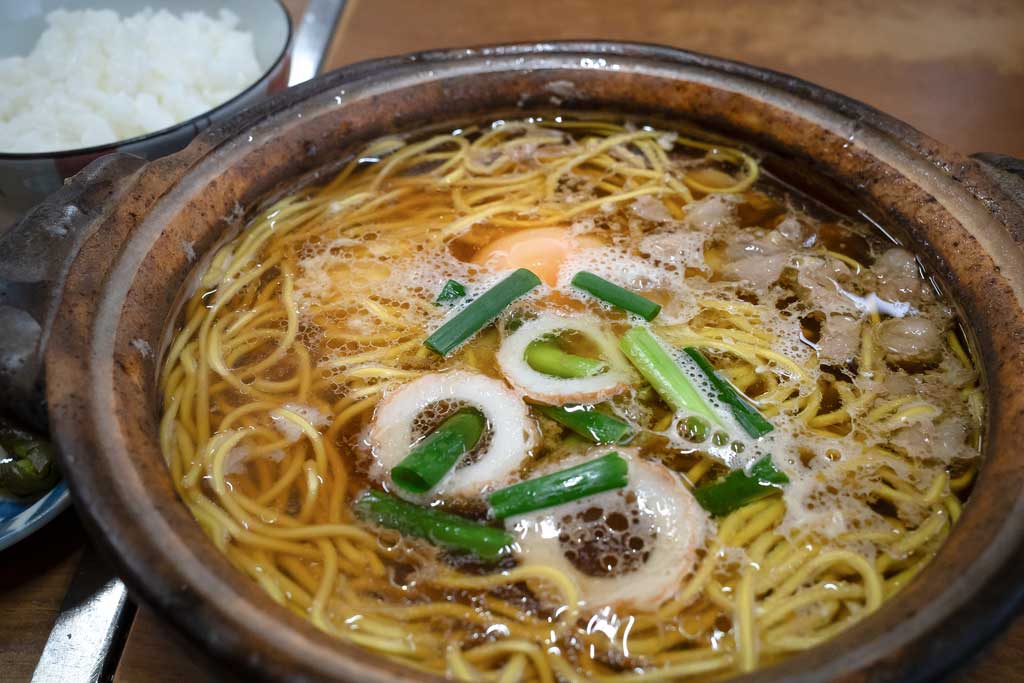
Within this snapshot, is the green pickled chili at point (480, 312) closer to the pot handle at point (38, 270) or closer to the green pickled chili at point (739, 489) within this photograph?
the green pickled chili at point (739, 489)

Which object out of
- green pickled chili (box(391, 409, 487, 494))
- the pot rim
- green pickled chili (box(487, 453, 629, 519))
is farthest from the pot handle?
green pickled chili (box(487, 453, 629, 519))

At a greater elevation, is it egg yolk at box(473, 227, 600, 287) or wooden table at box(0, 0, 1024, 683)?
A: wooden table at box(0, 0, 1024, 683)

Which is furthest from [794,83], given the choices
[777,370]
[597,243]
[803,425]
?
[803,425]

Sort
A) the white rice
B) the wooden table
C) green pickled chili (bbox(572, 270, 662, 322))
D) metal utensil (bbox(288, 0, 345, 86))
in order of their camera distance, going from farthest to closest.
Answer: metal utensil (bbox(288, 0, 345, 86))
the wooden table
the white rice
green pickled chili (bbox(572, 270, 662, 322))

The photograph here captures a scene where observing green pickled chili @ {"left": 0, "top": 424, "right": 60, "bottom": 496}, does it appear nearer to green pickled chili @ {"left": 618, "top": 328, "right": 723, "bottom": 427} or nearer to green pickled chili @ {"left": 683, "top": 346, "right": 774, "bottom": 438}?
green pickled chili @ {"left": 618, "top": 328, "right": 723, "bottom": 427}

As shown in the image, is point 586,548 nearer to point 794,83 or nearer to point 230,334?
point 230,334

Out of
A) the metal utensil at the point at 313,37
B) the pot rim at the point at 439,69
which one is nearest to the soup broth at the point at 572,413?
the pot rim at the point at 439,69
